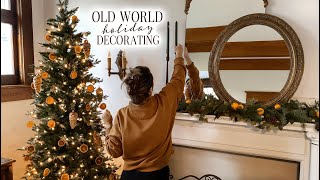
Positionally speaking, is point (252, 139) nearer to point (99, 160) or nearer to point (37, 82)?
point (99, 160)

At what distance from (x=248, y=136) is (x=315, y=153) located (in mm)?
472

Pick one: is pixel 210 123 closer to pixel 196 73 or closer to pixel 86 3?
pixel 196 73

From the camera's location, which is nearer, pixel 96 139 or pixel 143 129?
pixel 143 129

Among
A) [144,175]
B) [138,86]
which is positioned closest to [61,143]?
[144,175]

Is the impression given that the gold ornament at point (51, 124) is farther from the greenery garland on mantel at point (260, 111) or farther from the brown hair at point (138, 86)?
the greenery garland on mantel at point (260, 111)

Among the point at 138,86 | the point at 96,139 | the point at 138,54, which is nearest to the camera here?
the point at 138,86

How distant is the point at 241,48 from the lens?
214cm

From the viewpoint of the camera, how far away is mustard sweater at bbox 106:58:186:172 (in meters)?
1.52

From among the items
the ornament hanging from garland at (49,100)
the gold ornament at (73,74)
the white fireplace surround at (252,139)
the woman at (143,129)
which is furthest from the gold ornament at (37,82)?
the white fireplace surround at (252,139)

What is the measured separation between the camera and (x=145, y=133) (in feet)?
4.92

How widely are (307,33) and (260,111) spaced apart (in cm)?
70

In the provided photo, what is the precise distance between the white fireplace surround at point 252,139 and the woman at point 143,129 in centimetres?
63

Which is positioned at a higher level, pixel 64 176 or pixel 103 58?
pixel 103 58

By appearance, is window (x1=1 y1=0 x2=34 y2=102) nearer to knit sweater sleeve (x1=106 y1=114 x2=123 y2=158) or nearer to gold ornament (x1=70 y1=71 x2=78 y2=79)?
gold ornament (x1=70 y1=71 x2=78 y2=79)
